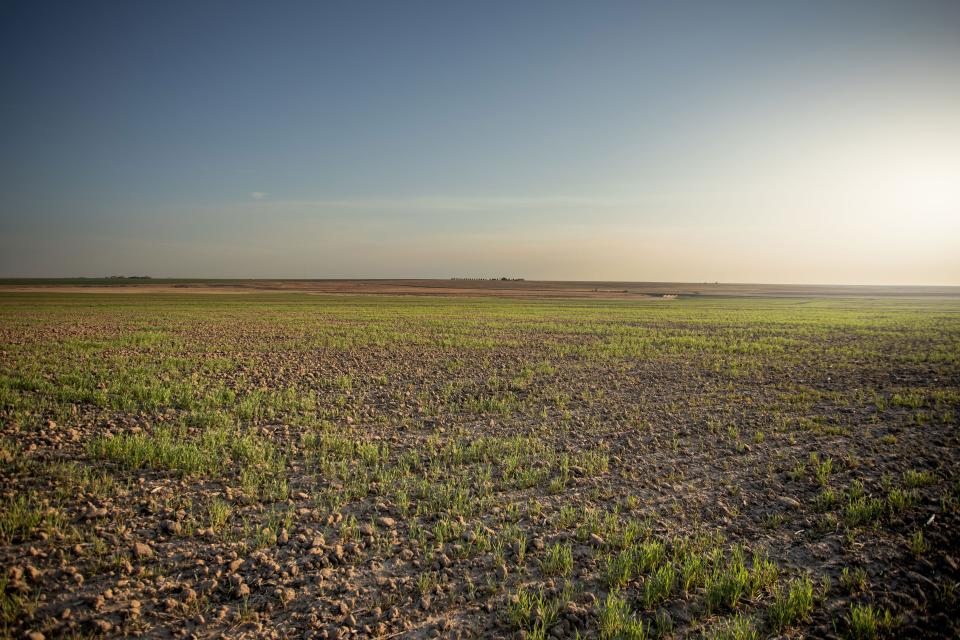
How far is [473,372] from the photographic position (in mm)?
16969

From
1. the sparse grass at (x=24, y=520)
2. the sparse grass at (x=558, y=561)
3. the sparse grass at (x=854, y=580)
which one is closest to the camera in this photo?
the sparse grass at (x=854, y=580)

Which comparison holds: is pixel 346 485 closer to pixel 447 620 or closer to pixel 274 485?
pixel 274 485

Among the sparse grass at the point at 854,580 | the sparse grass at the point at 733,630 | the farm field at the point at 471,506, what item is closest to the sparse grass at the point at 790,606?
the farm field at the point at 471,506

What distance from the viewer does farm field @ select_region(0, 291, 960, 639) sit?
4.41m

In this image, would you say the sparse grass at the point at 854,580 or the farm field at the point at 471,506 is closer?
the farm field at the point at 471,506

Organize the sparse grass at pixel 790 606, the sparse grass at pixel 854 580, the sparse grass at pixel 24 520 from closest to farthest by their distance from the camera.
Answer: the sparse grass at pixel 790 606 < the sparse grass at pixel 854 580 < the sparse grass at pixel 24 520

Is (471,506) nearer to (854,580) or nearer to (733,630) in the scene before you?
(733,630)

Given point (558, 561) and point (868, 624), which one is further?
point (558, 561)

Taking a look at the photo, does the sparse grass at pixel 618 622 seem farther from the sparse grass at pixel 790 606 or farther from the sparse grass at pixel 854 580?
the sparse grass at pixel 854 580

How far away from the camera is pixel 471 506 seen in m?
6.61

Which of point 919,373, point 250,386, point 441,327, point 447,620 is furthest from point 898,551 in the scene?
point 441,327

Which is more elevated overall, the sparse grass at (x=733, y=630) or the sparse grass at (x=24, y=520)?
the sparse grass at (x=24, y=520)

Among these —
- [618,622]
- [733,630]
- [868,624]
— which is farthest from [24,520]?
[868,624]

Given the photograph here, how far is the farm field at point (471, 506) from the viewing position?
4.41 metres
